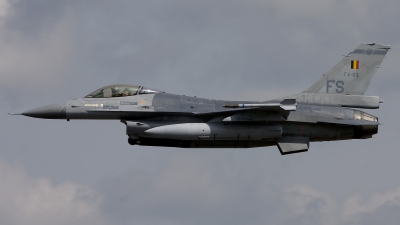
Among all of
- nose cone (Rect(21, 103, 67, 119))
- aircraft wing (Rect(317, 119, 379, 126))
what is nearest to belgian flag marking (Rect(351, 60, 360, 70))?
aircraft wing (Rect(317, 119, 379, 126))

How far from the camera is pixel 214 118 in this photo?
1210 inches

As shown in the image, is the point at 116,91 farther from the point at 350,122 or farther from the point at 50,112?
the point at 350,122

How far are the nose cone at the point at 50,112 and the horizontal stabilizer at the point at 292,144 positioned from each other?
27.4ft

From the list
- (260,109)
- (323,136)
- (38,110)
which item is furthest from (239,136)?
(38,110)

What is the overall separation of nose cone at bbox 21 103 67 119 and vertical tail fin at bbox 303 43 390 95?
9.82 meters

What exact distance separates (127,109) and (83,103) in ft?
5.62

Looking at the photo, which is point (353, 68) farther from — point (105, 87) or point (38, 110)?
point (38, 110)

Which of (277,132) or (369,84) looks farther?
(369,84)

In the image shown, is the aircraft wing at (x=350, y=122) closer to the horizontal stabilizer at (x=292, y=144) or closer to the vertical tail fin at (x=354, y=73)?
the horizontal stabilizer at (x=292, y=144)

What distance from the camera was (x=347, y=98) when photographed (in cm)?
3256

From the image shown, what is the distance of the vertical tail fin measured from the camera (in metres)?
32.8

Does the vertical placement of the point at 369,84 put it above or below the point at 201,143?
above

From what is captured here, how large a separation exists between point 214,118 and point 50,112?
627 cm

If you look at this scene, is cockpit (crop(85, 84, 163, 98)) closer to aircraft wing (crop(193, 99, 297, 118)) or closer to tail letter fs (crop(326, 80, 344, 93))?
aircraft wing (crop(193, 99, 297, 118))
